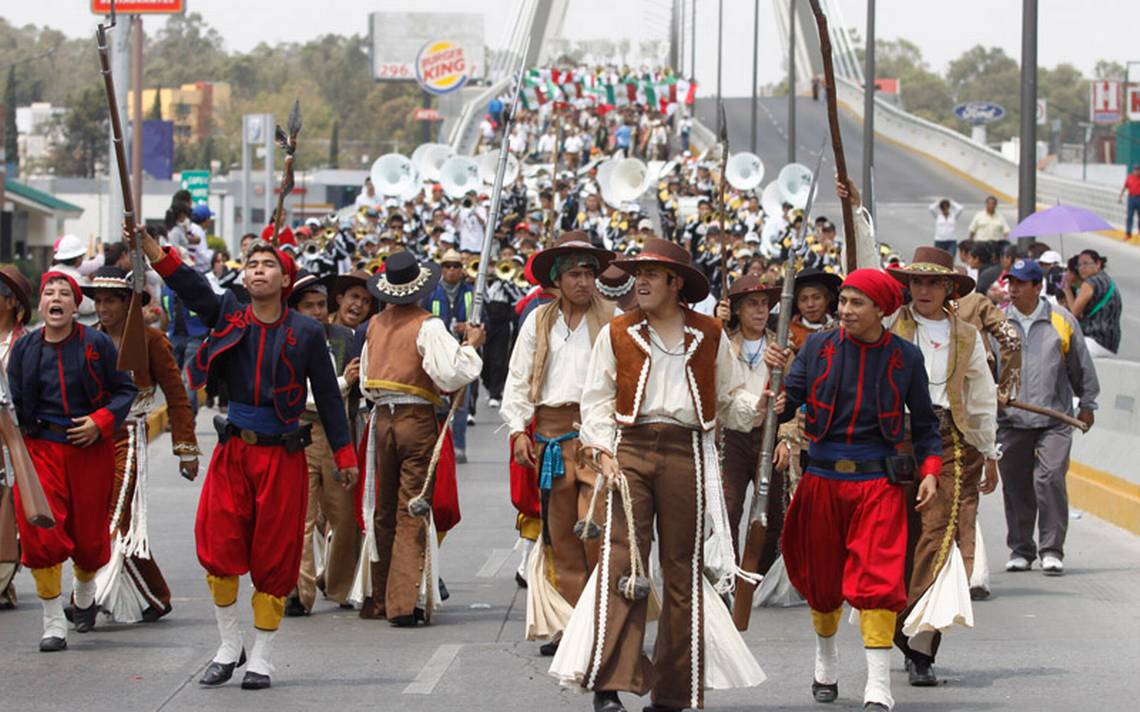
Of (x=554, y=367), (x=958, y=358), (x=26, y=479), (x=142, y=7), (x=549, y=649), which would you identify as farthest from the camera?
(x=142, y=7)

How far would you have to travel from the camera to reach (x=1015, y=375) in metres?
10.9

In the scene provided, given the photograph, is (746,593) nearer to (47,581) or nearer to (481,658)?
(481,658)

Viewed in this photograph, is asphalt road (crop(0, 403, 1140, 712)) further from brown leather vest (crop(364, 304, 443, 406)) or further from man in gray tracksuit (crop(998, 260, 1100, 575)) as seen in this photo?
brown leather vest (crop(364, 304, 443, 406))

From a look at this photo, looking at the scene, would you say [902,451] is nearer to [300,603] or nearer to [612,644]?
[612,644]

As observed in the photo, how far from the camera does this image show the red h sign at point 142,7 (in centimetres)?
2958

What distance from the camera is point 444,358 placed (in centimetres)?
1023

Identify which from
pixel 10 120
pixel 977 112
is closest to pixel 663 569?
pixel 977 112

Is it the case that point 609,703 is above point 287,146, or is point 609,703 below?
below

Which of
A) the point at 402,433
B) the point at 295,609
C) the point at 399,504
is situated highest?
the point at 402,433

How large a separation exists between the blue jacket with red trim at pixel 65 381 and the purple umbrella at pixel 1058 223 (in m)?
9.63

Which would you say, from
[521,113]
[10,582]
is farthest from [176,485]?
[521,113]

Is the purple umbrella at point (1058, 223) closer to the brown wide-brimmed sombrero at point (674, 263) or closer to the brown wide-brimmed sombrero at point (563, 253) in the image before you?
the brown wide-brimmed sombrero at point (563, 253)

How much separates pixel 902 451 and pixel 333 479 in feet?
11.1

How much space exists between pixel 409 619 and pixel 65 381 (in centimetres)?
207
